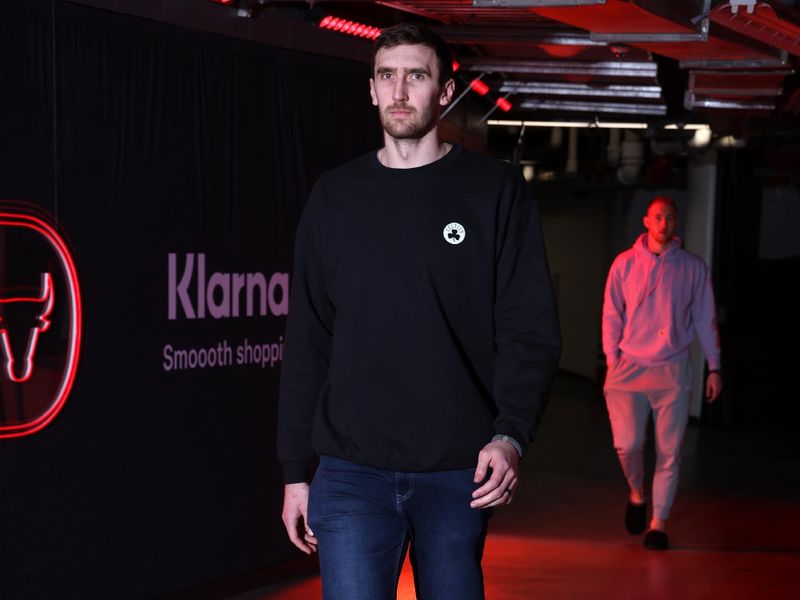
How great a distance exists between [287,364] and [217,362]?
103 inches

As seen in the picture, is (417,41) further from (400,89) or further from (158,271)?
(158,271)

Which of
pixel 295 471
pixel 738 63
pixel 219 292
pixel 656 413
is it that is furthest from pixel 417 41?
pixel 656 413

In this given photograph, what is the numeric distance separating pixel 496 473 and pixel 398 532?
0.29 m

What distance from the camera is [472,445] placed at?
2.43m

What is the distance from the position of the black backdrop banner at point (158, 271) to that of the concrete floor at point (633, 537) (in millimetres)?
636

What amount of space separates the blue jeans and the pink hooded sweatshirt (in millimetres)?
4066

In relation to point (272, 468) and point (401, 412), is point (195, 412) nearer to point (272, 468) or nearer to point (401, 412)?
point (272, 468)

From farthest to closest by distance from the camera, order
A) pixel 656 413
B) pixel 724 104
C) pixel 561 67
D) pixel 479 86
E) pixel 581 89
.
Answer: pixel 581 89, pixel 479 86, pixel 724 104, pixel 561 67, pixel 656 413

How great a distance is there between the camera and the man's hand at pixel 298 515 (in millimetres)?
2553

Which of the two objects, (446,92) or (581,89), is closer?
(446,92)

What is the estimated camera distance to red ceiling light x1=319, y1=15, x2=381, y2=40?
5664mm

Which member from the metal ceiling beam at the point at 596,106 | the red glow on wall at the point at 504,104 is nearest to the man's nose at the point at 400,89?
the red glow on wall at the point at 504,104

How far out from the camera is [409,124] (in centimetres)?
245

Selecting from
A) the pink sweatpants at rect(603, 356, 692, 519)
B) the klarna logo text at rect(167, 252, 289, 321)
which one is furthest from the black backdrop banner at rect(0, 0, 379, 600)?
the pink sweatpants at rect(603, 356, 692, 519)
